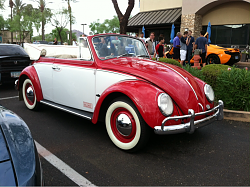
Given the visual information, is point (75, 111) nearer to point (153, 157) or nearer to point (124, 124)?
point (124, 124)

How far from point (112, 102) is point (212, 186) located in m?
1.71

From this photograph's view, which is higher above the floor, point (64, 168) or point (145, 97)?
point (145, 97)

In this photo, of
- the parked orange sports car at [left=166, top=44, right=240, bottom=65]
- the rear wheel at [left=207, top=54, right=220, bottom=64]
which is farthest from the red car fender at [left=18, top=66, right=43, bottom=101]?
the rear wheel at [left=207, top=54, right=220, bottom=64]

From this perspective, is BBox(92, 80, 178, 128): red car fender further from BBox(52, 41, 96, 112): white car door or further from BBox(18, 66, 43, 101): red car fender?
BBox(18, 66, 43, 101): red car fender

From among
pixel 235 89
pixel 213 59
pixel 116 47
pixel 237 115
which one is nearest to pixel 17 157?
pixel 116 47

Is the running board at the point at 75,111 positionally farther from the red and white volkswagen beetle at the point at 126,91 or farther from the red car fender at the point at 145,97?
the red car fender at the point at 145,97

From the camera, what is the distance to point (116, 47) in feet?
13.4

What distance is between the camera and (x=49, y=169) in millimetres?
2809

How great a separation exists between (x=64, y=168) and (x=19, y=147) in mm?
1276

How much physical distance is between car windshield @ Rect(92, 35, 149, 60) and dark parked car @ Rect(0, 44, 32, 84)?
4.88 meters

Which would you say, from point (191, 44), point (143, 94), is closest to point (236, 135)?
point (143, 94)

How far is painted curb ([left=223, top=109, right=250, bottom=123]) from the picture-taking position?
15.1 feet

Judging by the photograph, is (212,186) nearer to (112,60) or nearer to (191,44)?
(112,60)

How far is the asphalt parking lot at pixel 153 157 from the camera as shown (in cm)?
263
